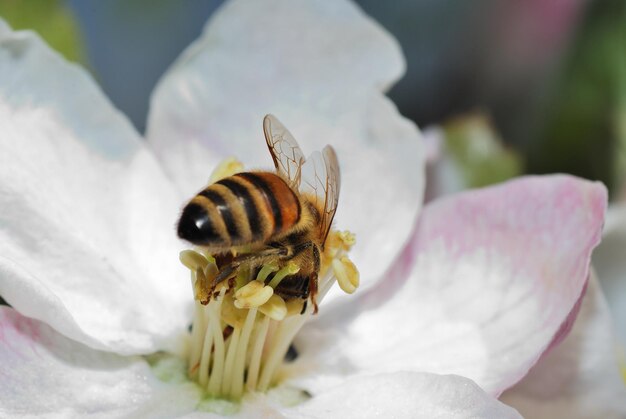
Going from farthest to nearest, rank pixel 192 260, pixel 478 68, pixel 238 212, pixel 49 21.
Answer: pixel 478 68 → pixel 49 21 → pixel 192 260 → pixel 238 212

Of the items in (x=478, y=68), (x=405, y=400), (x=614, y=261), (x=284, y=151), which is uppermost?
(x=284, y=151)

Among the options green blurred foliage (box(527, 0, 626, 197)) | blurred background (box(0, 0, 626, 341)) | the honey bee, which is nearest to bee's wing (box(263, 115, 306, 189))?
the honey bee

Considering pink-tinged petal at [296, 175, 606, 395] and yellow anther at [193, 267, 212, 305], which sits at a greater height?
yellow anther at [193, 267, 212, 305]

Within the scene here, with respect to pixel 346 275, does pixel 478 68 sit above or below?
below

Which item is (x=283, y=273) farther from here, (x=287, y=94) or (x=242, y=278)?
(x=287, y=94)

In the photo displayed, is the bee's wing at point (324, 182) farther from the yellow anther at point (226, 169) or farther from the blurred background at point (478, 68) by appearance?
the blurred background at point (478, 68)

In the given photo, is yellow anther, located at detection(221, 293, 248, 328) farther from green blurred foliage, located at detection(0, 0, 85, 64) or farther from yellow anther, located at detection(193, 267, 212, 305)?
green blurred foliage, located at detection(0, 0, 85, 64)

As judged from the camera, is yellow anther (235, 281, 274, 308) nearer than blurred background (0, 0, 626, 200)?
Yes

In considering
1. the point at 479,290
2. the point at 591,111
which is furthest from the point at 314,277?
the point at 591,111

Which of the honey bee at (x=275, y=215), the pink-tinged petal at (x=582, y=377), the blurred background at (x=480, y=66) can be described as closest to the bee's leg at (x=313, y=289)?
the honey bee at (x=275, y=215)
